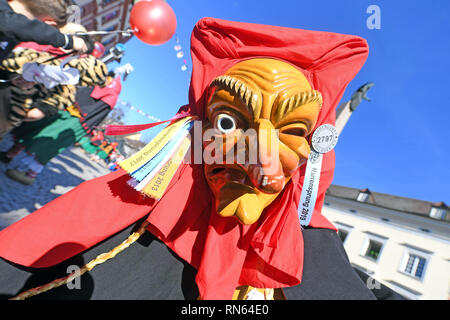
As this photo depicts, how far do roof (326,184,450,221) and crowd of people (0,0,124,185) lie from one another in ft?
52.1

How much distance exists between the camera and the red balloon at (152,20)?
2.74 m

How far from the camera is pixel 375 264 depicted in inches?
460

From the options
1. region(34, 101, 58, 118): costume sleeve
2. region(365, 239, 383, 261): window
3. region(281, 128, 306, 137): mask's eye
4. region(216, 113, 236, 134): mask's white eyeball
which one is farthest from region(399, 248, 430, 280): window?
region(34, 101, 58, 118): costume sleeve

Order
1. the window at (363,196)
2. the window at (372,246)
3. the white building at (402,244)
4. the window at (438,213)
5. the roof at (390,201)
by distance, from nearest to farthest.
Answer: the white building at (402,244) < the window at (438,213) < the window at (372,246) < the roof at (390,201) < the window at (363,196)

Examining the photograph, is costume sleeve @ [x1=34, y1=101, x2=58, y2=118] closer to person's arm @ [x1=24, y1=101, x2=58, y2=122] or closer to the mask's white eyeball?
person's arm @ [x1=24, y1=101, x2=58, y2=122]

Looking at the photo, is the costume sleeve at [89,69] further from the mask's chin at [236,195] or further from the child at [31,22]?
the mask's chin at [236,195]

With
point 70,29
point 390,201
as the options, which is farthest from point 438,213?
point 70,29

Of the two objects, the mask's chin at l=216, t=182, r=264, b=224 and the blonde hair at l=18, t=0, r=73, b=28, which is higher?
the blonde hair at l=18, t=0, r=73, b=28

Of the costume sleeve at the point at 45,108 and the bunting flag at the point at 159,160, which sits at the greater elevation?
the costume sleeve at the point at 45,108

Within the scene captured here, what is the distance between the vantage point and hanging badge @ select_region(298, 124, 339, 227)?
1.03 m

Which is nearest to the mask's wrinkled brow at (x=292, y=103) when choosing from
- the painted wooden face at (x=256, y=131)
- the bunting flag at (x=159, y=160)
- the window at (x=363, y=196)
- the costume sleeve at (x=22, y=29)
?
the painted wooden face at (x=256, y=131)

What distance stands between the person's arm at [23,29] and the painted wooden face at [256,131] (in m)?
1.58

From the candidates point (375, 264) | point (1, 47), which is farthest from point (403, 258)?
point (1, 47)
